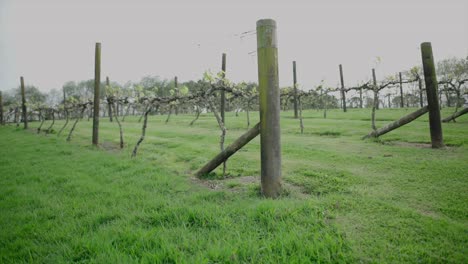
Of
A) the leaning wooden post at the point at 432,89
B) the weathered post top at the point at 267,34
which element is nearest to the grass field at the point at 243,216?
the leaning wooden post at the point at 432,89

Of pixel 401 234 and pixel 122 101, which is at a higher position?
pixel 122 101

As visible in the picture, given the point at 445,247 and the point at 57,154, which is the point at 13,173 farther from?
the point at 445,247

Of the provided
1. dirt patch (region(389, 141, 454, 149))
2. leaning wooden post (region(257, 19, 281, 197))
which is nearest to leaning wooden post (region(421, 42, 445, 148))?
dirt patch (region(389, 141, 454, 149))

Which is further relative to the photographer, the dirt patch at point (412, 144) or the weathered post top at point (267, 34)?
the dirt patch at point (412, 144)

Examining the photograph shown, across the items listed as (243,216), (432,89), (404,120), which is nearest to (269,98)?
(243,216)

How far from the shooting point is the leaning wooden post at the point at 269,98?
4410 millimetres

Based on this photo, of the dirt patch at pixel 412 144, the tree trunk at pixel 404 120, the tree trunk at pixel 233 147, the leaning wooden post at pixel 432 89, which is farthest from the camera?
the dirt patch at pixel 412 144

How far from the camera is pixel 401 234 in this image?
9.90 ft

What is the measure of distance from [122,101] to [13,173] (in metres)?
8.47

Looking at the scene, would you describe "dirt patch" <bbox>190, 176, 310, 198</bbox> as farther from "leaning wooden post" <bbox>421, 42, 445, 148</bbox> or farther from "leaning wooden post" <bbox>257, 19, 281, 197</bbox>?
"leaning wooden post" <bbox>421, 42, 445, 148</bbox>

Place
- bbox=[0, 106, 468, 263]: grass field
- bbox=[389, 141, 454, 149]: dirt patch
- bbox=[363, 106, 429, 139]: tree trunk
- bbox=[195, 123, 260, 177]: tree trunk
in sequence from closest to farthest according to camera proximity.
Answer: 1. bbox=[0, 106, 468, 263]: grass field
2. bbox=[195, 123, 260, 177]: tree trunk
3. bbox=[363, 106, 429, 139]: tree trunk
4. bbox=[389, 141, 454, 149]: dirt patch

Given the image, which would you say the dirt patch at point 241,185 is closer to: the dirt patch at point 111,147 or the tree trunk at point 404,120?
the tree trunk at point 404,120

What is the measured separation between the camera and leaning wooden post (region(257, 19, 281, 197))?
4.41 m

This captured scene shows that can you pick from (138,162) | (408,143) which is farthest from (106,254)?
(408,143)
